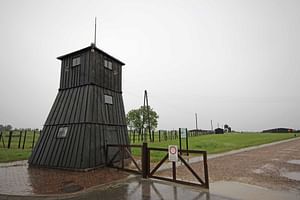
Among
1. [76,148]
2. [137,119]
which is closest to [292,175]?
[76,148]

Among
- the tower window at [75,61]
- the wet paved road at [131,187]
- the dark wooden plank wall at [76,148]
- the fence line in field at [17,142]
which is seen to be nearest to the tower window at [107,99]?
the dark wooden plank wall at [76,148]

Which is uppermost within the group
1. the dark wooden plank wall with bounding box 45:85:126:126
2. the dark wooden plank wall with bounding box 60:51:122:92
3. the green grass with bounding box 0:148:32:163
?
the dark wooden plank wall with bounding box 60:51:122:92

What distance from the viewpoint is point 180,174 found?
8.72 m

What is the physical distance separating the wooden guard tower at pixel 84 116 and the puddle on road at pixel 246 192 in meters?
6.54

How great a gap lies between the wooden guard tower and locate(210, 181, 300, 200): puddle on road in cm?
654

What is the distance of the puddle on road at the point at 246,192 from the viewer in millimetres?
5562

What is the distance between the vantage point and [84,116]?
35.5 feet

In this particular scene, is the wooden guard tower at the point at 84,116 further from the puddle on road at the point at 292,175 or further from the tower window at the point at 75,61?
the puddle on road at the point at 292,175

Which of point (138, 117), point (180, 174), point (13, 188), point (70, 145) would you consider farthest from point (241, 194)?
point (138, 117)

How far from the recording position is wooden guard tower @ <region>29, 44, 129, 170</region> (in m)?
10.3

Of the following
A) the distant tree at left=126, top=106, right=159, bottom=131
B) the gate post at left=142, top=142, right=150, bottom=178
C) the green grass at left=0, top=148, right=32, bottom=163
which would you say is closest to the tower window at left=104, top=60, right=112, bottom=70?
the gate post at left=142, top=142, right=150, bottom=178

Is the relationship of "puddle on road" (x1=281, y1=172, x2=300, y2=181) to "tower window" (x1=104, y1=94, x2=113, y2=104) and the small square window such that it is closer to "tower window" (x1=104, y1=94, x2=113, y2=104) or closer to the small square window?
"tower window" (x1=104, y1=94, x2=113, y2=104)

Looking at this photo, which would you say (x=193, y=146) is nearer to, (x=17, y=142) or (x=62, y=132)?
(x=62, y=132)

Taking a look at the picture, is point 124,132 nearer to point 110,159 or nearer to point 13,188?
point 110,159
